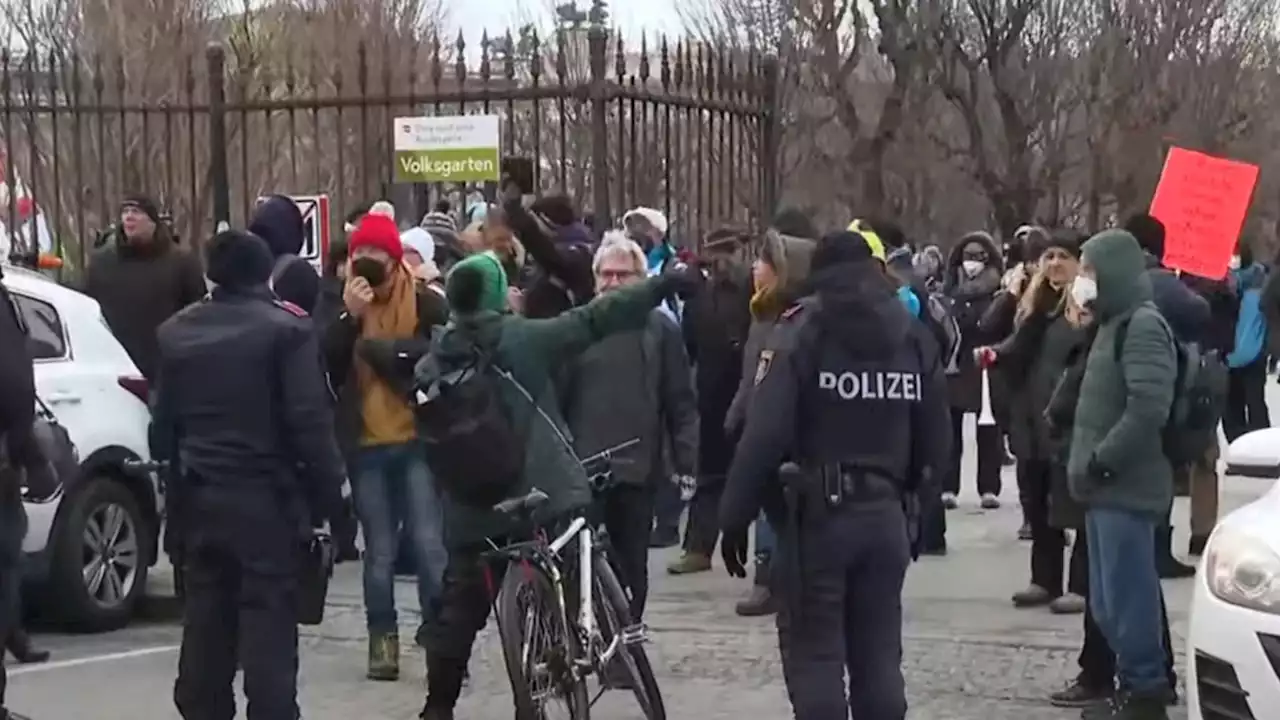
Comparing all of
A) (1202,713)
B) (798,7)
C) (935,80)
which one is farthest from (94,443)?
(935,80)

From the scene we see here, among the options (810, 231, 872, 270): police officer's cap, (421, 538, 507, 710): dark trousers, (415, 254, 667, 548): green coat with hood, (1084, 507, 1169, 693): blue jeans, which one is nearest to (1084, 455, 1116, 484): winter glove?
(1084, 507, 1169, 693): blue jeans

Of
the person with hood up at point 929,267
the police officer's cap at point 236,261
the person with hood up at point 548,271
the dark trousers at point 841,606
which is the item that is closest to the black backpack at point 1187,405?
the dark trousers at point 841,606

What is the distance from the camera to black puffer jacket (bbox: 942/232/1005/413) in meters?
12.9

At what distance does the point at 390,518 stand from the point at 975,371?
568 cm

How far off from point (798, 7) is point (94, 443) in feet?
74.7

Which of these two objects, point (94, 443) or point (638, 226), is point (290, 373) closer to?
point (94, 443)

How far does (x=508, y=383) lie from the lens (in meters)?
6.93

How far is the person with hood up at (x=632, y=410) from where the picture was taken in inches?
325

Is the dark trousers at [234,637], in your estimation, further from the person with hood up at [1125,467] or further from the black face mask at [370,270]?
the person with hood up at [1125,467]

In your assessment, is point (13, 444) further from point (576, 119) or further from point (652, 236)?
point (576, 119)

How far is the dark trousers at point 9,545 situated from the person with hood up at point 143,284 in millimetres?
4305

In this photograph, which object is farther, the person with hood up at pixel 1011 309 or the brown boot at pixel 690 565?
the brown boot at pixel 690 565

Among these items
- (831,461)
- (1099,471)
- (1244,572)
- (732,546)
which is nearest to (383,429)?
(732,546)

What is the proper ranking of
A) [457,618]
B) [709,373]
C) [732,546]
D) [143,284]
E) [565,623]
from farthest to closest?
[709,373] < [143,284] < [457,618] < [565,623] < [732,546]
